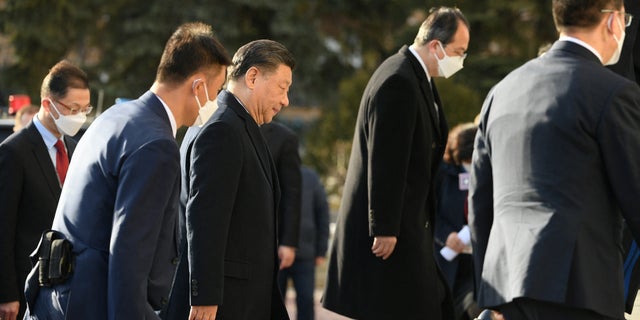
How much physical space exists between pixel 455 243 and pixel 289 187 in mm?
1310

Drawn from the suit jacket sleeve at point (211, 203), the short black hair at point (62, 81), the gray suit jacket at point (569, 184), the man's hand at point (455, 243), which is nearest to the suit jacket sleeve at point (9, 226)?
the short black hair at point (62, 81)

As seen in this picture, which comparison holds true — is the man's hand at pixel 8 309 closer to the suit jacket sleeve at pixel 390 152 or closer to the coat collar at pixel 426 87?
the suit jacket sleeve at pixel 390 152

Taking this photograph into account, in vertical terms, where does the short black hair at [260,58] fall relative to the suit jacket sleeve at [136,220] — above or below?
above

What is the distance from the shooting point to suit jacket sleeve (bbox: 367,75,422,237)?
5934 millimetres

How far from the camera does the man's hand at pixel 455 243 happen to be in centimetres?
799

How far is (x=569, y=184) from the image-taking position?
409 centimetres

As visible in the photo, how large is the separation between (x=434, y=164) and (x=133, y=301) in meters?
2.27

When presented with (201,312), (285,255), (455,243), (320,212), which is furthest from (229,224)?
(320,212)

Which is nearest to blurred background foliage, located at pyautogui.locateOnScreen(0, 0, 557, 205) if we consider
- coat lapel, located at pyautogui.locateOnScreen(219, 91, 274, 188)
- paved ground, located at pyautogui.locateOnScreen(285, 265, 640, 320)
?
paved ground, located at pyautogui.locateOnScreen(285, 265, 640, 320)

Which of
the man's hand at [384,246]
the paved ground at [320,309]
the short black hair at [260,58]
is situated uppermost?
the short black hair at [260,58]

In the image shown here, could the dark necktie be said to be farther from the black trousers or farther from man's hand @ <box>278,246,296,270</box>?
the black trousers

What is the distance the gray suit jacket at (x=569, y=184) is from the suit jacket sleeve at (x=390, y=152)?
5.44 feet

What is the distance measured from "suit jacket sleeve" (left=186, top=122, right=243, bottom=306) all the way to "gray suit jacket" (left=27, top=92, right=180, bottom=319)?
14 cm

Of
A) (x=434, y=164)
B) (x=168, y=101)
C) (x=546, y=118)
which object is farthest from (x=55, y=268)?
(x=434, y=164)
